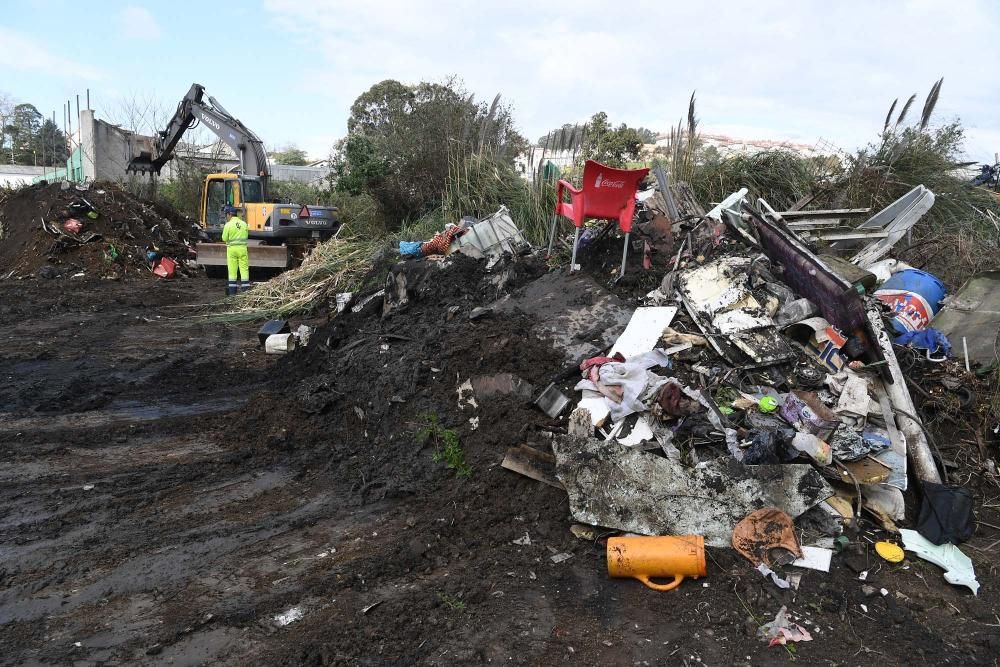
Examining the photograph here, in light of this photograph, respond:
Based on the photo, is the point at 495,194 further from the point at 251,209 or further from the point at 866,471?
the point at 866,471

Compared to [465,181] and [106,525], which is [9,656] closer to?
[106,525]

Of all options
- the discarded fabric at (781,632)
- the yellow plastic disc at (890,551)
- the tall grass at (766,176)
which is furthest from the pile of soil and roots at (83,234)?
the yellow plastic disc at (890,551)

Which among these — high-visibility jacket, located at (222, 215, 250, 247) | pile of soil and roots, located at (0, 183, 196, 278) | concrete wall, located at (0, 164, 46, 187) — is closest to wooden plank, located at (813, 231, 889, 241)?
high-visibility jacket, located at (222, 215, 250, 247)

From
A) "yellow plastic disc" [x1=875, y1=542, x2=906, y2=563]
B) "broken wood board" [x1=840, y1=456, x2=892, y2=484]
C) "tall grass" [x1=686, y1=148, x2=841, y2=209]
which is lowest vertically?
"yellow plastic disc" [x1=875, y1=542, x2=906, y2=563]

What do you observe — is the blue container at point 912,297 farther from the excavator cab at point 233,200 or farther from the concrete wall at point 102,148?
the concrete wall at point 102,148

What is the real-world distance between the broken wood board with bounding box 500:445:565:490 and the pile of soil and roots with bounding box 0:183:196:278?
39.7 ft

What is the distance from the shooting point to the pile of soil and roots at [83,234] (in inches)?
520

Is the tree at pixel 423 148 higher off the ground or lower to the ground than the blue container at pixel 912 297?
higher

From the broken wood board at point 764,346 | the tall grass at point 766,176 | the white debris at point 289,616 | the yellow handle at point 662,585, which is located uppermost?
the tall grass at point 766,176

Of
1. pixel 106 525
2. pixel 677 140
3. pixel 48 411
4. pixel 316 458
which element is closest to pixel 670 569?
pixel 316 458

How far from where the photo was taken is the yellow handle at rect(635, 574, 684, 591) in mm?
3143

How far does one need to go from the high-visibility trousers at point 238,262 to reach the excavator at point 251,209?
0.99m

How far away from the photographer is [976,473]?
4.09 meters

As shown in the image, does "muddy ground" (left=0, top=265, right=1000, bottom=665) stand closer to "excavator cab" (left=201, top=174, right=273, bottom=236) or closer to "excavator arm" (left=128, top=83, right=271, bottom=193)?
"excavator cab" (left=201, top=174, right=273, bottom=236)
